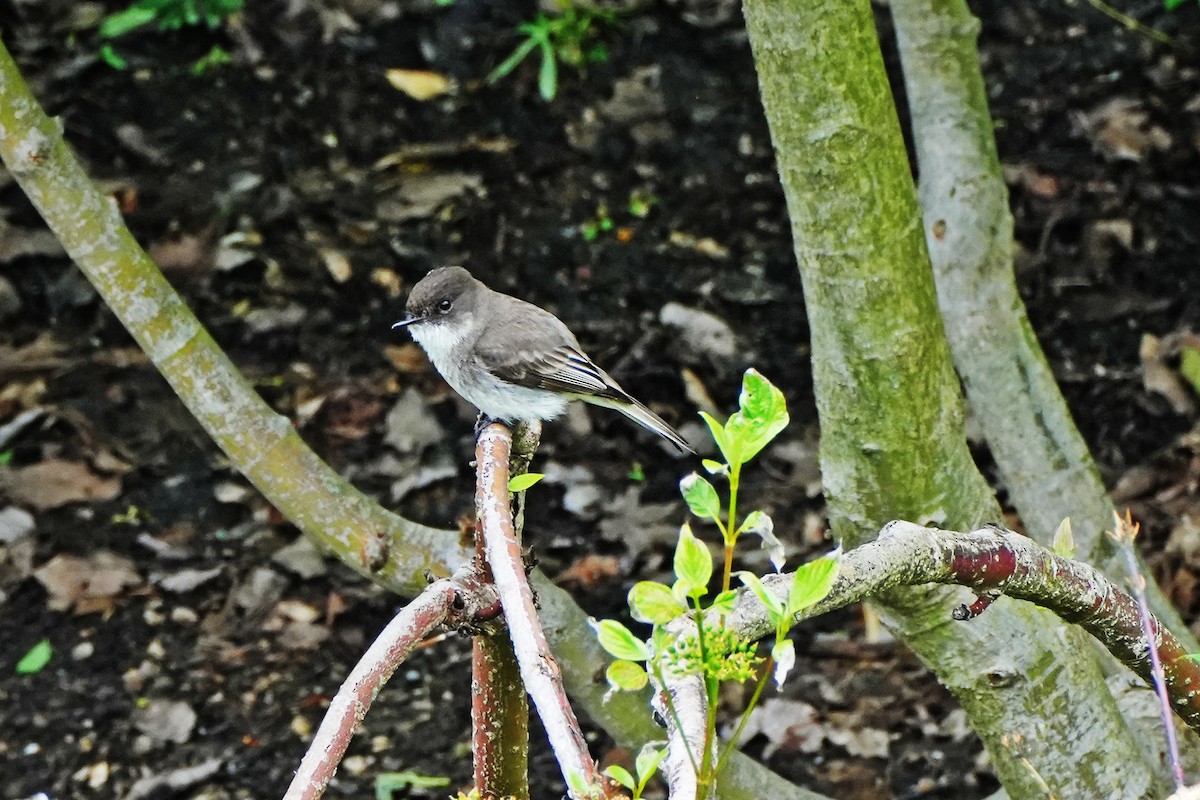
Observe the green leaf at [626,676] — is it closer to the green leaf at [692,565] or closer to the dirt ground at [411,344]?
the green leaf at [692,565]

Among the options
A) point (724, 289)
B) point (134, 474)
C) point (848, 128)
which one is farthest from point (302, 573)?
point (848, 128)

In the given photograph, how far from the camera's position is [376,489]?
4.93 meters

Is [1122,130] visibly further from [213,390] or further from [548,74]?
[213,390]

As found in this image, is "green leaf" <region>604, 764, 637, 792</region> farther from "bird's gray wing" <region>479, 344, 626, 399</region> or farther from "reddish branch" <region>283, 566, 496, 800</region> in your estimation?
"bird's gray wing" <region>479, 344, 626, 399</region>

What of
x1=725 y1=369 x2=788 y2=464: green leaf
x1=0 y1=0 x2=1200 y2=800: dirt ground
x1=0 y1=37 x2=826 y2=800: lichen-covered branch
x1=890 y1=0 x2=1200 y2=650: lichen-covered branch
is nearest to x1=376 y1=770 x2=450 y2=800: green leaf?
x1=0 y1=0 x2=1200 y2=800: dirt ground

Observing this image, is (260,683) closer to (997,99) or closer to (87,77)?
(87,77)

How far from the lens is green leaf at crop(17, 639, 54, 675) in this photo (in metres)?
4.36

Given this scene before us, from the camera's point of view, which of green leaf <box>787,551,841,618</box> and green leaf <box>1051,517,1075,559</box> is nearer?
green leaf <box>787,551,841,618</box>

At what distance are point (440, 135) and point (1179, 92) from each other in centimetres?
329

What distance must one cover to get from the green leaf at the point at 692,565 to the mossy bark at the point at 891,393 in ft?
4.46

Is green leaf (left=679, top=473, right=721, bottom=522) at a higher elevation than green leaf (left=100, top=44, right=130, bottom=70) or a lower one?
higher

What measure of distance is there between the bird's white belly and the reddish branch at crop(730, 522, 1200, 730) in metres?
1.75

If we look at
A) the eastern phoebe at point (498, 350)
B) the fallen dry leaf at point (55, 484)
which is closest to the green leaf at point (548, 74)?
the eastern phoebe at point (498, 350)

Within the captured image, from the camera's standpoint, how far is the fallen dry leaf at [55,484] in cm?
483
